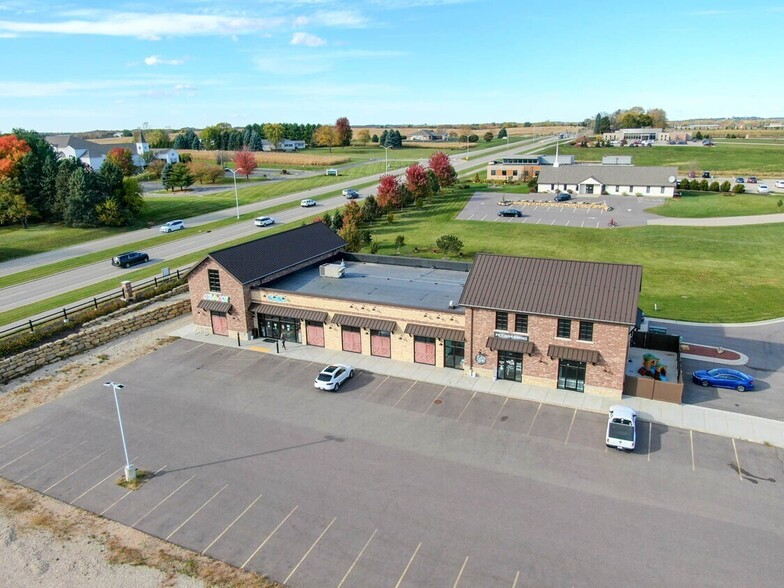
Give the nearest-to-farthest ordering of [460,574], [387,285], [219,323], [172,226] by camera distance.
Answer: [460,574] < [219,323] < [387,285] < [172,226]

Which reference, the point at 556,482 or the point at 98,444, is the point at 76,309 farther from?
the point at 556,482

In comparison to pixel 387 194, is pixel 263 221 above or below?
below

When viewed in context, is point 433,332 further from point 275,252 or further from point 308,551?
point 308,551

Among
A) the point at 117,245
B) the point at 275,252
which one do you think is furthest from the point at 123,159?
the point at 275,252

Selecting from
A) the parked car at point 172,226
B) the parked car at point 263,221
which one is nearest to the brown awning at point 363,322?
the parked car at point 263,221

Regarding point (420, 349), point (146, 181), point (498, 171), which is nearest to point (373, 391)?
point (420, 349)

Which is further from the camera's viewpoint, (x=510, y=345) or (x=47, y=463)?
(x=510, y=345)
